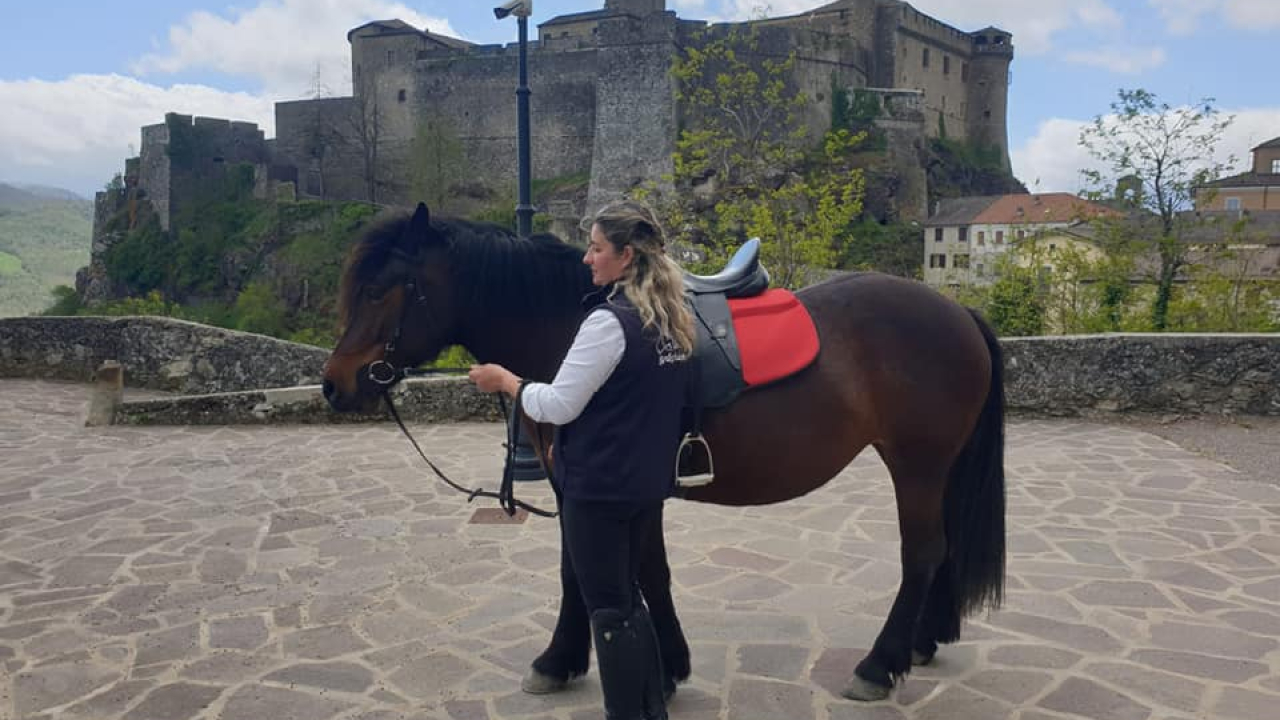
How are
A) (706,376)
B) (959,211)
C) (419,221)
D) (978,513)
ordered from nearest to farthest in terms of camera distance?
(706,376) < (419,221) < (978,513) < (959,211)

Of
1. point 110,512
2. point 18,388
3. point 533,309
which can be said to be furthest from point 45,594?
point 18,388

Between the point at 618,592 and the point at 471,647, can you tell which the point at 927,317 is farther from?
the point at 471,647

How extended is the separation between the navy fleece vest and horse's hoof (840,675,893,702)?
4.30 feet

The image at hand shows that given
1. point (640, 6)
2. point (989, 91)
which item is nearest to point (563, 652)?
point (640, 6)

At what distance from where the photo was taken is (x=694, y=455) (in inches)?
116

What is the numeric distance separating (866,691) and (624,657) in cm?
111

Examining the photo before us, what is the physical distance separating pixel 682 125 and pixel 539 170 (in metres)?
8.53

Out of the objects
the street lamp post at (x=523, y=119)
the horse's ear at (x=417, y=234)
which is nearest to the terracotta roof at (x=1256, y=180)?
the street lamp post at (x=523, y=119)

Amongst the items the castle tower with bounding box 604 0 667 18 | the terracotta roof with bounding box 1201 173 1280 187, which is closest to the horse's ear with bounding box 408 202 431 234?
the castle tower with bounding box 604 0 667 18

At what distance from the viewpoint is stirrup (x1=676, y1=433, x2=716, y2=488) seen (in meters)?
2.91

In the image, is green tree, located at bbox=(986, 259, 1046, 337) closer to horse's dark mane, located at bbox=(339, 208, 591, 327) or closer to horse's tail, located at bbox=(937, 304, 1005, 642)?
horse's tail, located at bbox=(937, 304, 1005, 642)

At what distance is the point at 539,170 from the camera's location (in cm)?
4181

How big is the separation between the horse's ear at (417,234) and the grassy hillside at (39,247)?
310 ft

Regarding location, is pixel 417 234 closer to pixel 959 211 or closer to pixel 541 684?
pixel 541 684
